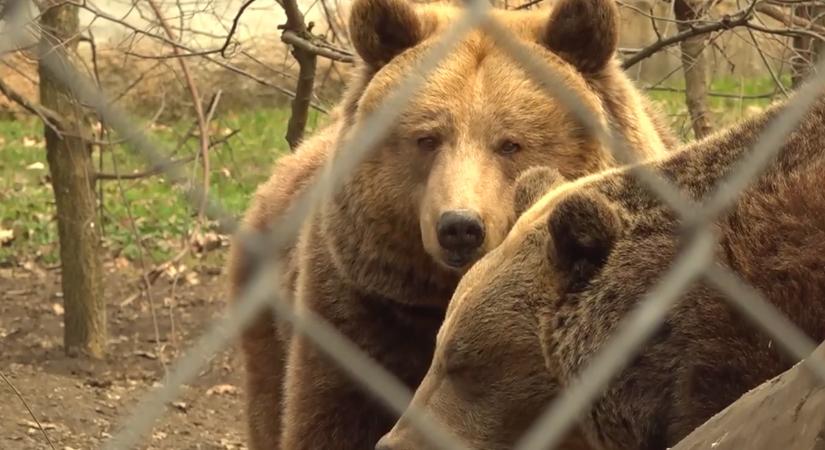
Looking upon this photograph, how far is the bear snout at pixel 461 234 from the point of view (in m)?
3.90

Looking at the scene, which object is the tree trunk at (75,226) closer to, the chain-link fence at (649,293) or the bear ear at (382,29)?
the bear ear at (382,29)

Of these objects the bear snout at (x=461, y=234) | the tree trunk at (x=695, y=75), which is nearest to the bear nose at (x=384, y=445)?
the bear snout at (x=461, y=234)

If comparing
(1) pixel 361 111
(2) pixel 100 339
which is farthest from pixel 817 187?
(2) pixel 100 339

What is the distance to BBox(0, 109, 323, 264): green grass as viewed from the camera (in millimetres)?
10156

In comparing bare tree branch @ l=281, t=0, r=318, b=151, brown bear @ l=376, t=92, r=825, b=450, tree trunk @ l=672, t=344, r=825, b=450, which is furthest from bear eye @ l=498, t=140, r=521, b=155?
tree trunk @ l=672, t=344, r=825, b=450

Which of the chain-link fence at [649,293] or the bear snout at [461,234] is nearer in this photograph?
the chain-link fence at [649,293]

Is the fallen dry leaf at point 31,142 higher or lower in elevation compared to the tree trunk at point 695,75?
lower

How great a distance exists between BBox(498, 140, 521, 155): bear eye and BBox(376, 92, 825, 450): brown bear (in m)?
0.77

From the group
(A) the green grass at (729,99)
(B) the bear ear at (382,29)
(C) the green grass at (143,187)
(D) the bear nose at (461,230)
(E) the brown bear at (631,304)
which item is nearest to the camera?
(E) the brown bear at (631,304)

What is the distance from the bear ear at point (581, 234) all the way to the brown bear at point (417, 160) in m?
0.89

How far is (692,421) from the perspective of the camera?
→ 308cm

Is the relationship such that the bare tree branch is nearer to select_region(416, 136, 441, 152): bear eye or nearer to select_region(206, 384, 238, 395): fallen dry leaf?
select_region(416, 136, 441, 152): bear eye

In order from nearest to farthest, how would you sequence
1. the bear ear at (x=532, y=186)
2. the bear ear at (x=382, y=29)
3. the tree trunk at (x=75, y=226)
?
the bear ear at (x=532, y=186)
the bear ear at (x=382, y=29)
the tree trunk at (x=75, y=226)

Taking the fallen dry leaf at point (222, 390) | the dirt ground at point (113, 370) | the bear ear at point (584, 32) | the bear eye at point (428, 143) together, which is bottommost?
the fallen dry leaf at point (222, 390)
